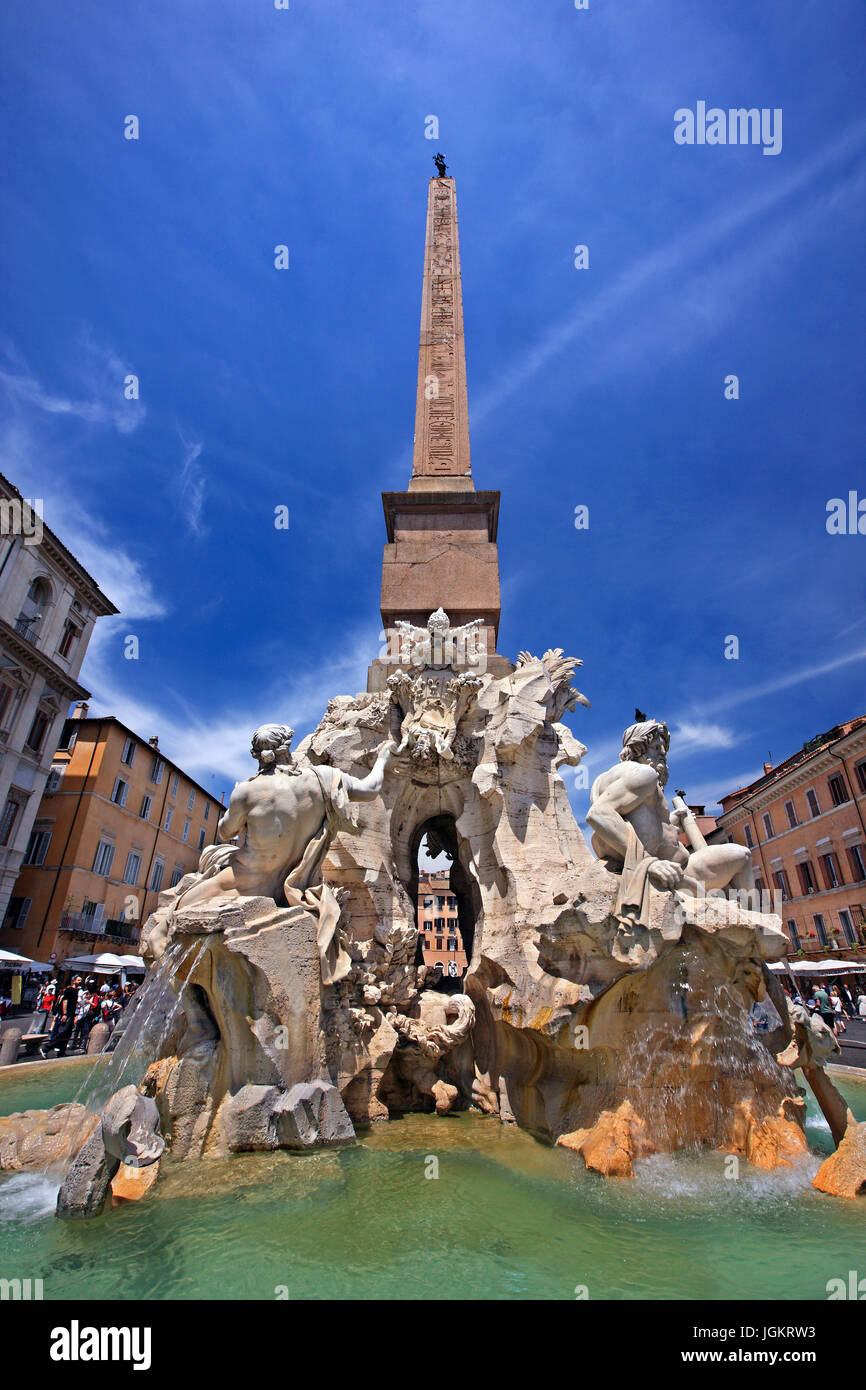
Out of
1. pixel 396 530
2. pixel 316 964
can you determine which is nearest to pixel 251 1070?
pixel 316 964

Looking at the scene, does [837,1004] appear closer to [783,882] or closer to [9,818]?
[783,882]

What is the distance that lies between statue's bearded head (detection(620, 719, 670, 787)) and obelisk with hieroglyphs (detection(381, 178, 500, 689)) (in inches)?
123

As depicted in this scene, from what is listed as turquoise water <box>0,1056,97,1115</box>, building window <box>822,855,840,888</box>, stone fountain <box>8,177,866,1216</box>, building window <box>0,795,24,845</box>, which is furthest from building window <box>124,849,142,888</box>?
building window <box>822,855,840,888</box>

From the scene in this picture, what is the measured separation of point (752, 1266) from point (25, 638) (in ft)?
75.6

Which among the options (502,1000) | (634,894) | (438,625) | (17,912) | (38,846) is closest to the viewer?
(634,894)

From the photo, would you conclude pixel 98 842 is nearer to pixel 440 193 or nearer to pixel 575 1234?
pixel 440 193

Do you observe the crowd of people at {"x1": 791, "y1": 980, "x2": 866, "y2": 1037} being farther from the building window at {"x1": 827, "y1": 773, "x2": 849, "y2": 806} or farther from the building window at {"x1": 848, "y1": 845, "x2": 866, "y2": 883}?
the building window at {"x1": 827, "y1": 773, "x2": 849, "y2": 806}

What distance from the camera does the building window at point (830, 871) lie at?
2308 cm

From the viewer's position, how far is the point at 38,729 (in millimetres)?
21672

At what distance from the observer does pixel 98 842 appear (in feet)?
75.7

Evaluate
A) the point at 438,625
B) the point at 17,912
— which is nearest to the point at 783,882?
the point at 438,625

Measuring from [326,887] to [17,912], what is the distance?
2090 cm

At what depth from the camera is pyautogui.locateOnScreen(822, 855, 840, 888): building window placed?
23.1 m

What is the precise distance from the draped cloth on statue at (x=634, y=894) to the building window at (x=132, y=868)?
24.2 m
